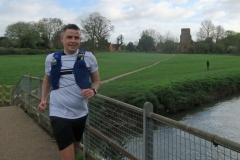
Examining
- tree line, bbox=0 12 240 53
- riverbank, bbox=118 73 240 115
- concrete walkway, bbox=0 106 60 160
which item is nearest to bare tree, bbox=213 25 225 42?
tree line, bbox=0 12 240 53

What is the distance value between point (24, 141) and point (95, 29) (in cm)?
5892

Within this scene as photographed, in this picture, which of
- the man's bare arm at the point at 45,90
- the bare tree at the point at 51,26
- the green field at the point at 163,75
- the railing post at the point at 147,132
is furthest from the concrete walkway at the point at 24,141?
the bare tree at the point at 51,26

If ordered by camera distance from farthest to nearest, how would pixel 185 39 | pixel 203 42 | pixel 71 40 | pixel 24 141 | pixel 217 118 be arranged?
pixel 185 39 < pixel 203 42 < pixel 217 118 < pixel 24 141 < pixel 71 40

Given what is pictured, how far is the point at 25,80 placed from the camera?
1084 centimetres

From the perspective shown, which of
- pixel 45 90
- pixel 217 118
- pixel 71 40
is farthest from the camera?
pixel 217 118

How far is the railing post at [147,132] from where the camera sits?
11.2ft

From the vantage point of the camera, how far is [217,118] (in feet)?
57.8

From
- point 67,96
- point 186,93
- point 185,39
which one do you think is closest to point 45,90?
point 67,96

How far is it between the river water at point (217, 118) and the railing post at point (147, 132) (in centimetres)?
1002

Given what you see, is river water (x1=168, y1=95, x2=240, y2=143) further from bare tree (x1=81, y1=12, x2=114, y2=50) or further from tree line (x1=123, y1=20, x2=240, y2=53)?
tree line (x1=123, y1=20, x2=240, y2=53)

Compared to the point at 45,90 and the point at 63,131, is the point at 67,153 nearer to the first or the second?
the point at 63,131

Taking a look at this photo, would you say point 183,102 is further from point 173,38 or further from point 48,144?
point 173,38

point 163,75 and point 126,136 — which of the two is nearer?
point 126,136

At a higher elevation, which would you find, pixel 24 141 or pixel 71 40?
pixel 71 40
